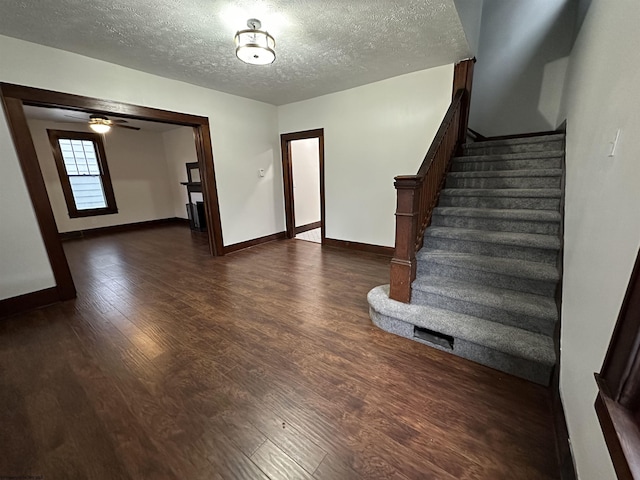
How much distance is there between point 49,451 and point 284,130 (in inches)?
184

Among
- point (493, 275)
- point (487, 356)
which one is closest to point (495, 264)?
point (493, 275)

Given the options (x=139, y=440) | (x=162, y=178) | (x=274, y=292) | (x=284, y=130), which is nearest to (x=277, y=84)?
(x=284, y=130)

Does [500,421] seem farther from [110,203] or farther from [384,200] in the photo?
[110,203]

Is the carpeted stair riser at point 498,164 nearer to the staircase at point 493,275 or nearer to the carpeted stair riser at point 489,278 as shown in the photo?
the staircase at point 493,275

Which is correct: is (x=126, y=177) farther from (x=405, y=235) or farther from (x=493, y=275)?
(x=493, y=275)

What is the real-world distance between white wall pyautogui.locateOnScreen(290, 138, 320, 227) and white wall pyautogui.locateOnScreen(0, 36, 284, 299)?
58cm

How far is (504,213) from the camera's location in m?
2.30

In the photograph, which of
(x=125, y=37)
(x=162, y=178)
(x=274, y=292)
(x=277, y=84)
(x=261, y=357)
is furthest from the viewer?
(x=162, y=178)

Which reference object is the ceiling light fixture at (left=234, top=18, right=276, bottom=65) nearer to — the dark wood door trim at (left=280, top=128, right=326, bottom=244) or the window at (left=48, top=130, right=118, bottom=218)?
the dark wood door trim at (left=280, top=128, right=326, bottom=244)

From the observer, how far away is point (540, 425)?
1.28 meters

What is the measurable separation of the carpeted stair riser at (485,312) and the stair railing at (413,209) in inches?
4.7

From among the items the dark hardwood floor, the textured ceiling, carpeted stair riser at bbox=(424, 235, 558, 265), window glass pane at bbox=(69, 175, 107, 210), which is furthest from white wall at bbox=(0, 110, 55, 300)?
window glass pane at bbox=(69, 175, 107, 210)

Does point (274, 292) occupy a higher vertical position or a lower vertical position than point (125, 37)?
lower

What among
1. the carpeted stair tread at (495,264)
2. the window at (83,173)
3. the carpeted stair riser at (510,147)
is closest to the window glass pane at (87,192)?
the window at (83,173)
